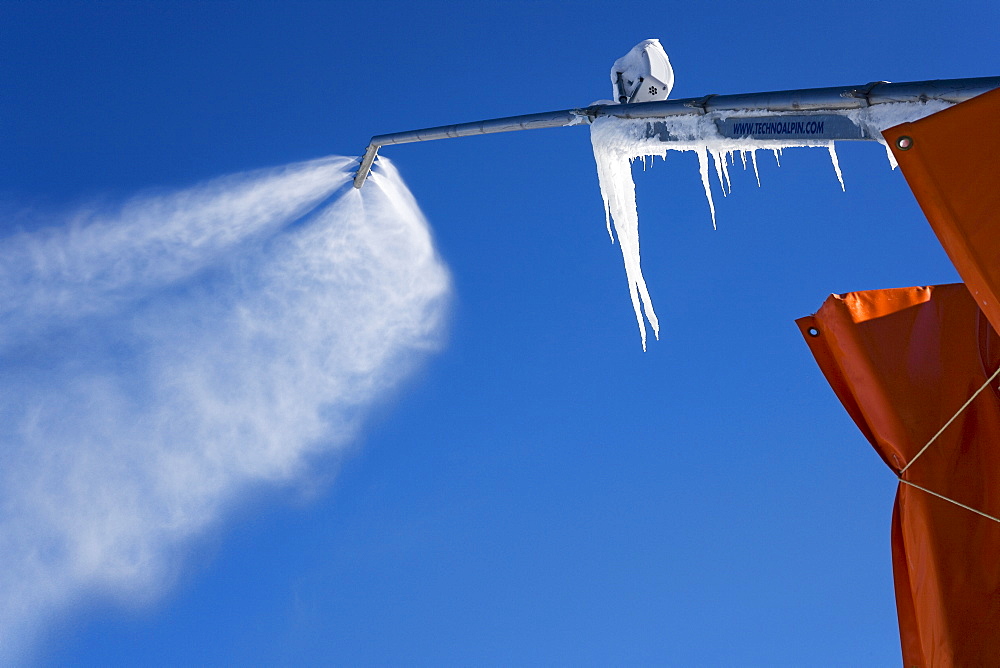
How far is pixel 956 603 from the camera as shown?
16.7 feet

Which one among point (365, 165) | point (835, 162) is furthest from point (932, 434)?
point (365, 165)

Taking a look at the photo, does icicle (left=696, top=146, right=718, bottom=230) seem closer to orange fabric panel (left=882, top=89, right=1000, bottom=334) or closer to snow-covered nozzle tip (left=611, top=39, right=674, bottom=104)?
snow-covered nozzle tip (left=611, top=39, right=674, bottom=104)

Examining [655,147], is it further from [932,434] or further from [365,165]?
[365,165]

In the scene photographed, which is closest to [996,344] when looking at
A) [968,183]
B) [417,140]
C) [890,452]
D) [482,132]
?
[890,452]

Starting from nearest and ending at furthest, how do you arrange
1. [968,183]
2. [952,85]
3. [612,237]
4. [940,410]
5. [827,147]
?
[968,183] < [952,85] < [827,147] < [940,410] < [612,237]

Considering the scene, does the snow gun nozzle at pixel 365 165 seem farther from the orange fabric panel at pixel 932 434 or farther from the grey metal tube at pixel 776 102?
the orange fabric panel at pixel 932 434

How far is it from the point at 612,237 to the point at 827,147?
252cm

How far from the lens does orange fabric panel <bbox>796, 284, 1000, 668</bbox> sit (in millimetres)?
5109

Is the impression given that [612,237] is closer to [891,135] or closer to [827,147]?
[827,147]

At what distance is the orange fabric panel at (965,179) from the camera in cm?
329

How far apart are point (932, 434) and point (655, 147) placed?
8.48 feet

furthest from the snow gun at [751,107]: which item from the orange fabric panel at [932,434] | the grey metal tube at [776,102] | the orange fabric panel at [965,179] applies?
the orange fabric panel at [932,434]

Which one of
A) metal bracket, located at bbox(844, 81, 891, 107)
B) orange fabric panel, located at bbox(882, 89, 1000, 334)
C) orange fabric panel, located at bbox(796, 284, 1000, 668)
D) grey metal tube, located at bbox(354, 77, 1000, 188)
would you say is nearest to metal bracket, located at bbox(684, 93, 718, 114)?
grey metal tube, located at bbox(354, 77, 1000, 188)

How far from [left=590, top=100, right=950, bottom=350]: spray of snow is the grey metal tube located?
0.16 feet
